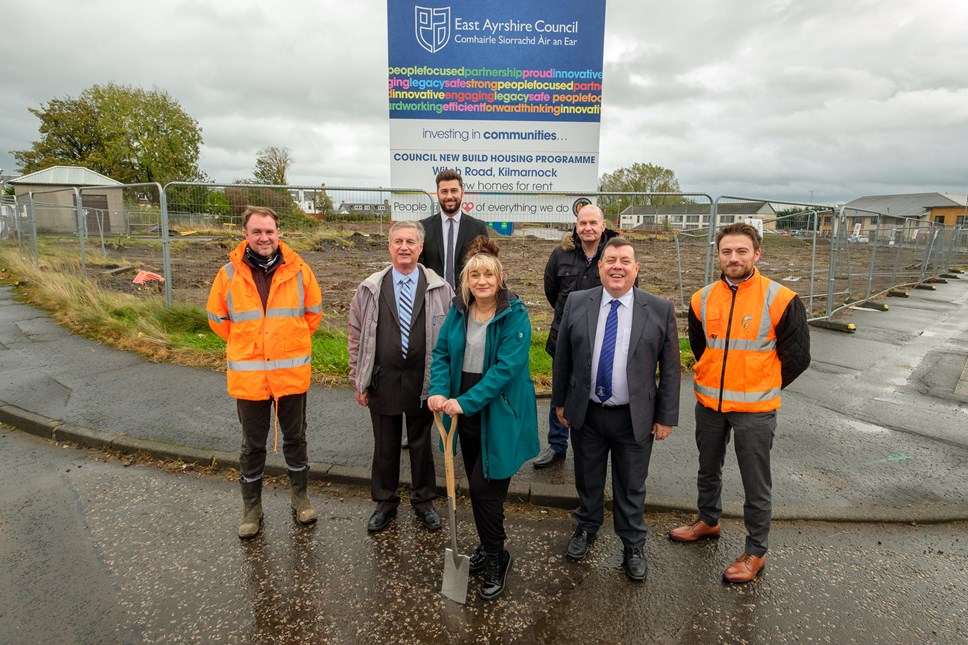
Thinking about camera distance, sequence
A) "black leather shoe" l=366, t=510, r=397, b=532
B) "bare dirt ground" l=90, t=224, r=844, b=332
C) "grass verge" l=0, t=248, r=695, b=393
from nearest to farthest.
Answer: "black leather shoe" l=366, t=510, r=397, b=532 → "grass verge" l=0, t=248, r=695, b=393 → "bare dirt ground" l=90, t=224, r=844, b=332

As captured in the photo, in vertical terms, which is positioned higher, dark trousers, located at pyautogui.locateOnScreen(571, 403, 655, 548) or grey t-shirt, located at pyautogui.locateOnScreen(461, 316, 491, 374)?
grey t-shirt, located at pyautogui.locateOnScreen(461, 316, 491, 374)

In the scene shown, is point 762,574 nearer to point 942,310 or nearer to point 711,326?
point 711,326

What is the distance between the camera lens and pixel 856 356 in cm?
772

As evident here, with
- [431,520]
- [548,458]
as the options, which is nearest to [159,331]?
[431,520]

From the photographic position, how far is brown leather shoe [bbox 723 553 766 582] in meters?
2.89

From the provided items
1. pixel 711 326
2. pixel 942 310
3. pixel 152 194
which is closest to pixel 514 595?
pixel 711 326

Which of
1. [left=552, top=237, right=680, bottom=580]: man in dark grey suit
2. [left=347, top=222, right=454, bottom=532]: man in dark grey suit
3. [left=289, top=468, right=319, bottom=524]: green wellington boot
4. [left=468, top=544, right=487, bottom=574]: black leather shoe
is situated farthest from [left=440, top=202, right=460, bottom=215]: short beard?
[left=468, top=544, right=487, bottom=574]: black leather shoe

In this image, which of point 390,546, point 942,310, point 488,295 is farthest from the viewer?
point 942,310

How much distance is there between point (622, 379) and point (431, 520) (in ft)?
5.08

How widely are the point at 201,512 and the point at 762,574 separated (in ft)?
11.6

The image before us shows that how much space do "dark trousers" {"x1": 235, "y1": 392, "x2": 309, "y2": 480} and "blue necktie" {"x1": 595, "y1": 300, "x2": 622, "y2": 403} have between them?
6.18 ft

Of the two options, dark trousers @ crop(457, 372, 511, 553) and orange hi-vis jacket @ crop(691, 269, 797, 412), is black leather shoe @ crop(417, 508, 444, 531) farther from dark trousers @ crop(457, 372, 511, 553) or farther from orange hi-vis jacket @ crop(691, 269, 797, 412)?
orange hi-vis jacket @ crop(691, 269, 797, 412)

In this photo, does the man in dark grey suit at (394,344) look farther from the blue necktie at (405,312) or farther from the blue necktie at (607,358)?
the blue necktie at (607,358)

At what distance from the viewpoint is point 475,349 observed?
2.85 metres
